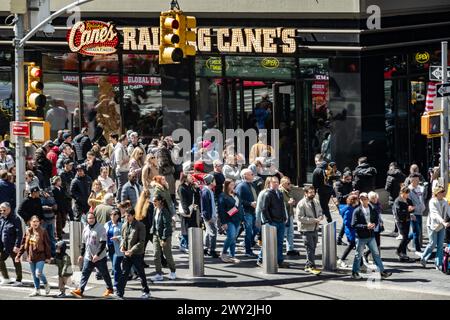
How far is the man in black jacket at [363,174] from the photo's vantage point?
2778cm

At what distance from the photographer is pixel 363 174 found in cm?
2783

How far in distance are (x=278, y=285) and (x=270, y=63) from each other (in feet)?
35.6

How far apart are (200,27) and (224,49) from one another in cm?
97

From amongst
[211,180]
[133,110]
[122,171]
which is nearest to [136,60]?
[133,110]

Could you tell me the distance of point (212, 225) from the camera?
24594mm

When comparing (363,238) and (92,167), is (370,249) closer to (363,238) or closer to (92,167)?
(363,238)

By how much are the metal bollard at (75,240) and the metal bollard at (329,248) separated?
16.3 ft

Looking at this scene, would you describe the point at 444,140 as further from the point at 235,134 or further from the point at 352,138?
the point at 235,134

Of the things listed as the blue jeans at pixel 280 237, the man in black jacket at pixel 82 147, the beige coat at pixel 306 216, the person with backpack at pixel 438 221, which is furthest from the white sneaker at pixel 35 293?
the man in black jacket at pixel 82 147

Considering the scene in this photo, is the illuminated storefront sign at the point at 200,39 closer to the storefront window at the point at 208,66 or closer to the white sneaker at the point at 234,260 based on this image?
the storefront window at the point at 208,66

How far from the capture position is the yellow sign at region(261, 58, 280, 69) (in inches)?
1268

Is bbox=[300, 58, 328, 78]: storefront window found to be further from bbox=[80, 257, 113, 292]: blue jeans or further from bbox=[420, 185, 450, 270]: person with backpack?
bbox=[80, 257, 113, 292]: blue jeans

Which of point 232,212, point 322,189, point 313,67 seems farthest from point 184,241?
point 313,67

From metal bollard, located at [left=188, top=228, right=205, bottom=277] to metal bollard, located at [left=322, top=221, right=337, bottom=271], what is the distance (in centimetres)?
252
